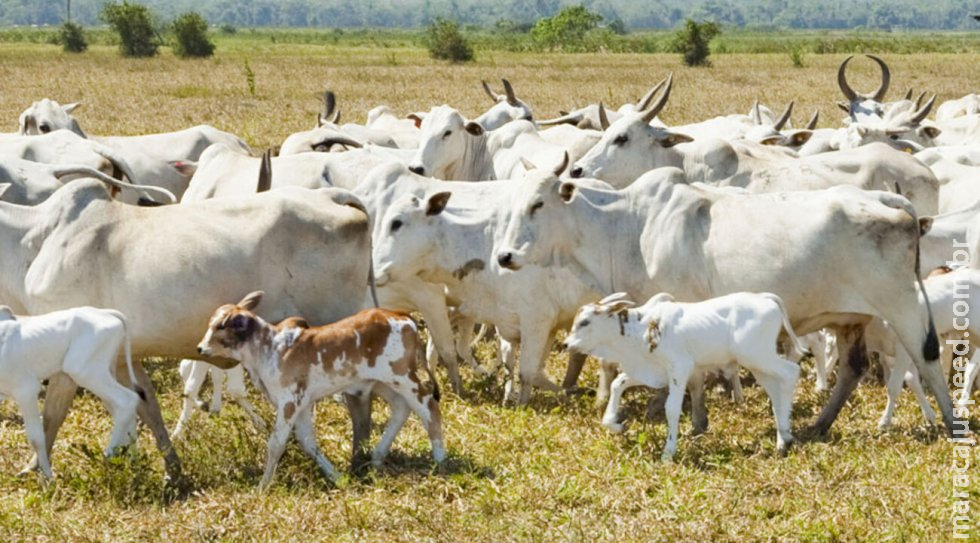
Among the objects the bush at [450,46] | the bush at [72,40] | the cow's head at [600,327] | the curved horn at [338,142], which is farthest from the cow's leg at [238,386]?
the bush at [72,40]

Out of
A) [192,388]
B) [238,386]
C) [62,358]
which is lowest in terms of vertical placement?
[192,388]

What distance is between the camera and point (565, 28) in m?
56.6

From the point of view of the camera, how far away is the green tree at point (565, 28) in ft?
177

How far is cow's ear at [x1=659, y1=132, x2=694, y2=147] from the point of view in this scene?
10.2 m

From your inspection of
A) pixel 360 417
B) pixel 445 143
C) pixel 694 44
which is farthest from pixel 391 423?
pixel 694 44

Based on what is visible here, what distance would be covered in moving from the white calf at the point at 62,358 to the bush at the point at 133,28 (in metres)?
36.8

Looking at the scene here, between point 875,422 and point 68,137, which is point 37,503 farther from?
point 68,137

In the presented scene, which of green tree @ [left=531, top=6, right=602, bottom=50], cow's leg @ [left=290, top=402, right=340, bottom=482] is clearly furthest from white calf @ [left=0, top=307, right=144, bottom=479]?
green tree @ [left=531, top=6, right=602, bottom=50]

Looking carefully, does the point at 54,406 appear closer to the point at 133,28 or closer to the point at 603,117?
the point at 603,117

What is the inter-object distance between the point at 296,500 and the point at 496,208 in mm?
2817

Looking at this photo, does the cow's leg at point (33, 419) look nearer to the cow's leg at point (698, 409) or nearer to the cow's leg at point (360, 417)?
the cow's leg at point (360, 417)

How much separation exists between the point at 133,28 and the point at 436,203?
35524 millimetres

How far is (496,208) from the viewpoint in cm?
864

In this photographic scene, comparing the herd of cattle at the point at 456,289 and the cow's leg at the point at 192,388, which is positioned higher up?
the herd of cattle at the point at 456,289
